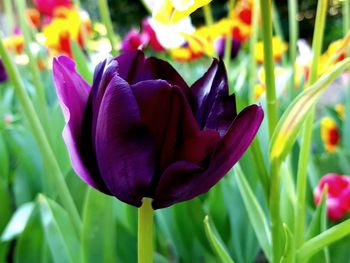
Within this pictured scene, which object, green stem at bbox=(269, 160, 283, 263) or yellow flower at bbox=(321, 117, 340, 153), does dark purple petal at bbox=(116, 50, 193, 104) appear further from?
yellow flower at bbox=(321, 117, 340, 153)

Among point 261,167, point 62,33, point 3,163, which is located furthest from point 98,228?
point 62,33

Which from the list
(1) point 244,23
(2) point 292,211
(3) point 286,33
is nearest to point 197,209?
(2) point 292,211

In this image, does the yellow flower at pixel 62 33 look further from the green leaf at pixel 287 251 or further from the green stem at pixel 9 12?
the green leaf at pixel 287 251

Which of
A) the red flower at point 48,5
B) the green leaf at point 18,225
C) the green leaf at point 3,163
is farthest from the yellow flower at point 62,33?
the green leaf at point 18,225

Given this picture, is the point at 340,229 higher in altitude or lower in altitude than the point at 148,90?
lower

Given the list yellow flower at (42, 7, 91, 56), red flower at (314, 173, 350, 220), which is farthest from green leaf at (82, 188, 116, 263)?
yellow flower at (42, 7, 91, 56)

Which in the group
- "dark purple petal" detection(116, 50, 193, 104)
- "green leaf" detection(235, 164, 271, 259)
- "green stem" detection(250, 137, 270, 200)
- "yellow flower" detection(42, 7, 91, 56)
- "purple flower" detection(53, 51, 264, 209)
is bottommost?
"green leaf" detection(235, 164, 271, 259)

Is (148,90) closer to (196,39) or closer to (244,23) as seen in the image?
(196,39)

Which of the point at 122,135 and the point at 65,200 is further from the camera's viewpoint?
the point at 65,200
